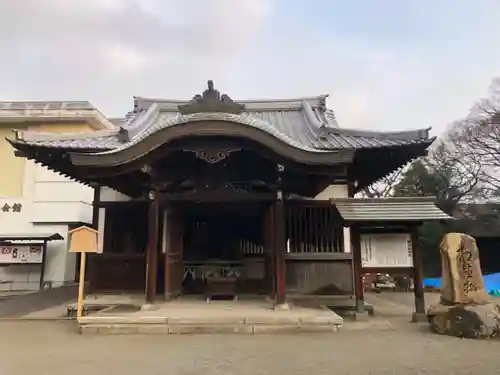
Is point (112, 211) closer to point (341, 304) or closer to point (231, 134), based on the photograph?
point (231, 134)

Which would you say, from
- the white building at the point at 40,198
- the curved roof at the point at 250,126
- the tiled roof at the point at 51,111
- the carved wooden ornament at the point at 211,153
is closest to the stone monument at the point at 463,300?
the curved roof at the point at 250,126

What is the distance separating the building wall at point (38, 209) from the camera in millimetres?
15477

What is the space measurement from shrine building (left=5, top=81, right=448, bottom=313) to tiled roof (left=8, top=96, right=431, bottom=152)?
0.04 meters

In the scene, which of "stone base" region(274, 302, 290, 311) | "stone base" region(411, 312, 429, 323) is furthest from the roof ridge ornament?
"stone base" region(411, 312, 429, 323)

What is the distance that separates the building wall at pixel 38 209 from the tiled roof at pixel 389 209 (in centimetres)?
1122

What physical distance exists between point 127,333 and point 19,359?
1.85 m

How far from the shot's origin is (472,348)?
5859mm

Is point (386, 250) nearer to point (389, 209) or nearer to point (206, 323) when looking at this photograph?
point (389, 209)

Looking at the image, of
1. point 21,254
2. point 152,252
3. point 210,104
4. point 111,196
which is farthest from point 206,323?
point 21,254

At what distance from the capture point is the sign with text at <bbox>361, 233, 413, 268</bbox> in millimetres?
8508

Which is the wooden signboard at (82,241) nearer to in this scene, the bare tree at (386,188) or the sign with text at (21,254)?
the sign with text at (21,254)

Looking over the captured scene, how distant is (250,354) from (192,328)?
5.91 ft

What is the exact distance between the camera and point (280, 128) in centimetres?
1166

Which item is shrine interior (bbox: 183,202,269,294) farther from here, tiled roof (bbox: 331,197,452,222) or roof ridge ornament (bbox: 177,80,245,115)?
roof ridge ornament (bbox: 177,80,245,115)
